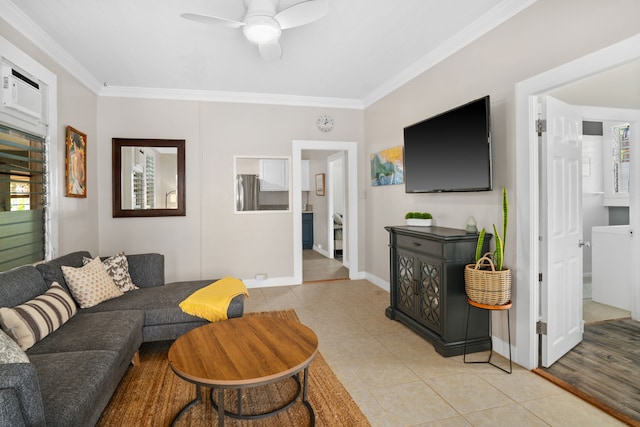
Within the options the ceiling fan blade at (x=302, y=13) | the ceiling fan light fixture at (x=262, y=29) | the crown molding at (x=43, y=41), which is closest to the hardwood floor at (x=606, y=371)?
the ceiling fan blade at (x=302, y=13)

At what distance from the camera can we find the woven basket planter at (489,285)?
2398mm

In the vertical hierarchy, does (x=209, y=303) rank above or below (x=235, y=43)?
below

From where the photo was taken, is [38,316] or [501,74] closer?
[38,316]

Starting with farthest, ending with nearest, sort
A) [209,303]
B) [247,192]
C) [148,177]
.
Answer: [247,192], [148,177], [209,303]

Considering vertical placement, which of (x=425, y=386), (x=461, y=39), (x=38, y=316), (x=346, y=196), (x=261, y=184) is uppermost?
(x=461, y=39)

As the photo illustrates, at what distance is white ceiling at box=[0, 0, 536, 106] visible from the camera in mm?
2582

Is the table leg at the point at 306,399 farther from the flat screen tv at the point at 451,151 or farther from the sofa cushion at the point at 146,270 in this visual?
the sofa cushion at the point at 146,270

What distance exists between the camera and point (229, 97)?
4.65m

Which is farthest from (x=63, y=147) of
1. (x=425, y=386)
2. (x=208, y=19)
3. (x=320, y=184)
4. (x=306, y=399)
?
(x=320, y=184)

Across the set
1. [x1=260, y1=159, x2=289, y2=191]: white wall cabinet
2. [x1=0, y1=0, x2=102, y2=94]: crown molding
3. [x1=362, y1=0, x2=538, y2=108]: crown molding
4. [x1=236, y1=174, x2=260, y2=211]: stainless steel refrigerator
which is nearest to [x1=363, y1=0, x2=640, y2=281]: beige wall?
[x1=362, y1=0, x2=538, y2=108]: crown molding

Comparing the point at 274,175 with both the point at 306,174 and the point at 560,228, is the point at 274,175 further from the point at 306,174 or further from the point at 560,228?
the point at 560,228

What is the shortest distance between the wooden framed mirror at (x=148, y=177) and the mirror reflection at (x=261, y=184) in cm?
74

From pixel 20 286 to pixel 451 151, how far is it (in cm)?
327

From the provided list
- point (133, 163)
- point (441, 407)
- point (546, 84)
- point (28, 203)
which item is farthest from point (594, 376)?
point (133, 163)
